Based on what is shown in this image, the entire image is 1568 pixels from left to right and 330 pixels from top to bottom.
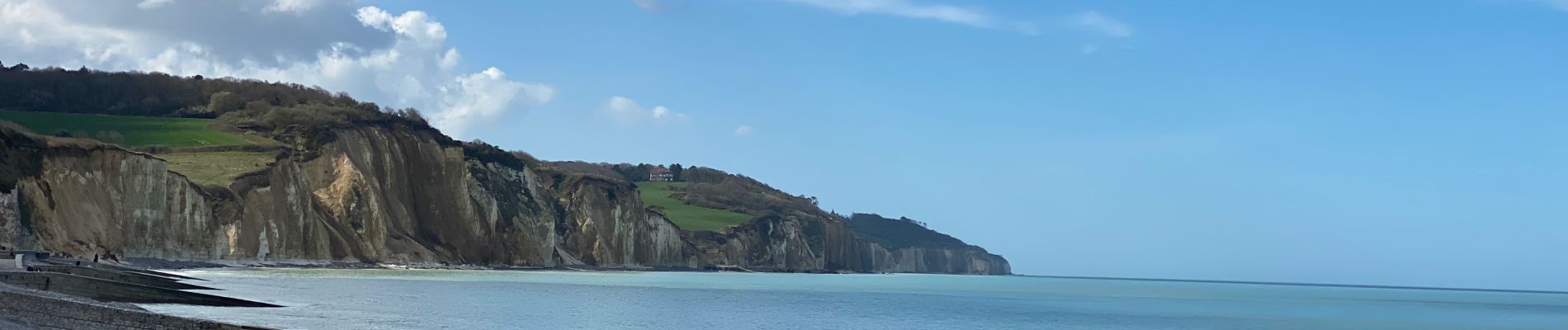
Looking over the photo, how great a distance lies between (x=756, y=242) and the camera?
150m

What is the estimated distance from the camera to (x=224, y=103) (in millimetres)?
93312

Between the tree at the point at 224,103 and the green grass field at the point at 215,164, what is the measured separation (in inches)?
733

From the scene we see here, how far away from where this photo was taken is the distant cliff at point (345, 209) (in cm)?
5228

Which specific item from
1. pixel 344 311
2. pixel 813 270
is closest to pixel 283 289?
pixel 344 311

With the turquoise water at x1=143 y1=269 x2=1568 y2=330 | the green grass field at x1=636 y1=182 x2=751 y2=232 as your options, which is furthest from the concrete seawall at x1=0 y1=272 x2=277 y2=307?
the green grass field at x1=636 y1=182 x2=751 y2=232

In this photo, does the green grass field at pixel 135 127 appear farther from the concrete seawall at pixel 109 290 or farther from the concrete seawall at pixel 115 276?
the concrete seawall at pixel 109 290

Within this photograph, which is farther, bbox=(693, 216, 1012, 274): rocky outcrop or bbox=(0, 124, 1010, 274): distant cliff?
bbox=(693, 216, 1012, 274): rocky outcrop

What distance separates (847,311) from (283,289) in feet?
59.6

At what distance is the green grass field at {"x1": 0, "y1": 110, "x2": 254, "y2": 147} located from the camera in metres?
79.6

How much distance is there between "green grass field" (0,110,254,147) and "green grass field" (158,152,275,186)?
378cm

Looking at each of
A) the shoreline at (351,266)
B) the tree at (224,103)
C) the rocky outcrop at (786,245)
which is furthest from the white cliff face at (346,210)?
the rocky outcrop at (786,245)

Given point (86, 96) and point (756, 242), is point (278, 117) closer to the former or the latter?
point (86, 96)

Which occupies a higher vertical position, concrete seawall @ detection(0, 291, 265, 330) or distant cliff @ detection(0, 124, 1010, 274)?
distant cliff @ detection(0, 124, 1010, 274)

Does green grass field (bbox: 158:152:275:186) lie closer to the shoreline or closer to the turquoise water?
the shoreline
